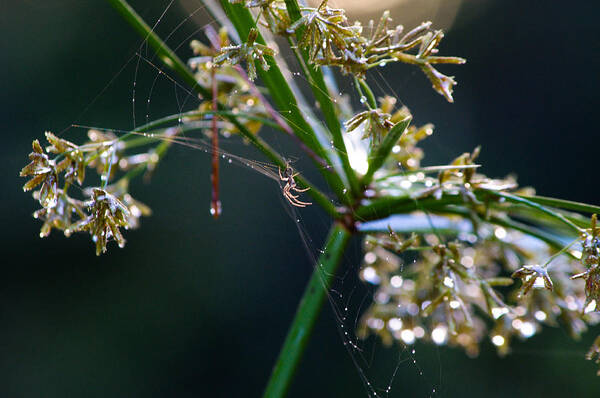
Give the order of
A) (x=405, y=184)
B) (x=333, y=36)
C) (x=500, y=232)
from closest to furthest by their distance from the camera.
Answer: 1. (x=333, y=36)
2. (x=405, y=184)
3. (x=500, y=232)

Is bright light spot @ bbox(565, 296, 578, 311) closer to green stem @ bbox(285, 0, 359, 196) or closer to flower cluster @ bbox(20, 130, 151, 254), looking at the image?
green stem @ bbox(285, 0, 359, 196)

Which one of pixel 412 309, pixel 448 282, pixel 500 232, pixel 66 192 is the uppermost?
pixel 500 232

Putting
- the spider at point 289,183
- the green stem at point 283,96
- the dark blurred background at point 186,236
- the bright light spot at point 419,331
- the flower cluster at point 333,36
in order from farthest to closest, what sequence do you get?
the dark blurred background at point 186,236
the bright light spot at point 419,331
the spider at point 289,183
the green stem at point 283,96
the flower cluster at point 333,36

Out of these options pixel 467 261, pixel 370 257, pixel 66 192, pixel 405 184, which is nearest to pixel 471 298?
pixel 467 261

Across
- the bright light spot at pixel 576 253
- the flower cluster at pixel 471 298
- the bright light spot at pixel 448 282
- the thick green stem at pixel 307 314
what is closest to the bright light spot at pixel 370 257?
the flower cluster at pixel 471 298

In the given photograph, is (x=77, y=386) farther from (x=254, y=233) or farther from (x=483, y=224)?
(x=483, y=224)

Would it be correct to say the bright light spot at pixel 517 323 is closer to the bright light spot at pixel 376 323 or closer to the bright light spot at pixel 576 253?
the bright light spot at pixel 376 323

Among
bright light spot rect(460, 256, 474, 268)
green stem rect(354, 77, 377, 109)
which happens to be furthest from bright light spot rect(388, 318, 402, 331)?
green stem rect(354, 77, 377, 109)

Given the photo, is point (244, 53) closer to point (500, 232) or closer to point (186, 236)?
point (500, 232)

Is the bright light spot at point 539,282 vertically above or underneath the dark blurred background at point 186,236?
underneath
